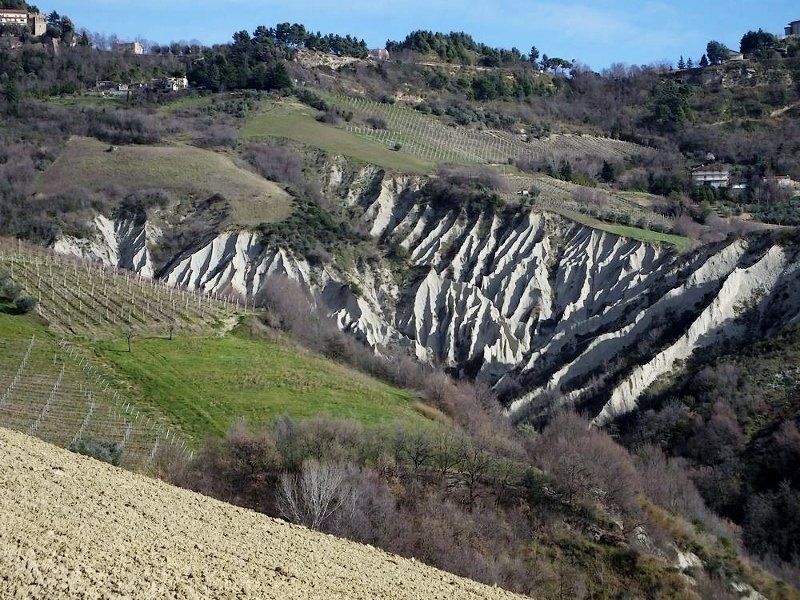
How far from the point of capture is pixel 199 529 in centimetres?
1773

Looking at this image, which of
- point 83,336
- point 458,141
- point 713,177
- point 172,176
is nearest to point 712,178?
point 713,177

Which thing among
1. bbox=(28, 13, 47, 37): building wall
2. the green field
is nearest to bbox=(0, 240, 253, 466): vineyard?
the green field

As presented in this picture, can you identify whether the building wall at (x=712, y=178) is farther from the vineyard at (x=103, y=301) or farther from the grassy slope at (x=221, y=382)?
the grassy slope at (x=221, y=382)

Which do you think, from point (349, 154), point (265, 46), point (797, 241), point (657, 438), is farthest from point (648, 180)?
point (657, 438)

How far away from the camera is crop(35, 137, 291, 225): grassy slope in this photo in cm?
7100

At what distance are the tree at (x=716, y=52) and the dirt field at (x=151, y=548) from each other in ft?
448

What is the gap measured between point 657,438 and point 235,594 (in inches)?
1292

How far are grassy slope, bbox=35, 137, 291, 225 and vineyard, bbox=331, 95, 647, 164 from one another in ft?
63.9

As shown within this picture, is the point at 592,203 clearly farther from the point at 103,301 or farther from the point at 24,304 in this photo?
the point at 24,304

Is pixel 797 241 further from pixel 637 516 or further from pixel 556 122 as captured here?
pixel 556 122

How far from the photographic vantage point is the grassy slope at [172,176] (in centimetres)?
7100

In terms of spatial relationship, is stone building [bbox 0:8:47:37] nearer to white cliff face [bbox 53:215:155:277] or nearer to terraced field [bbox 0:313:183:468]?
white cliff face [bbox 53:215:155:277]

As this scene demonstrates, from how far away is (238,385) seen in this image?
1565 inches

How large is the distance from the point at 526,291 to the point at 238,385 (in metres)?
29.2
